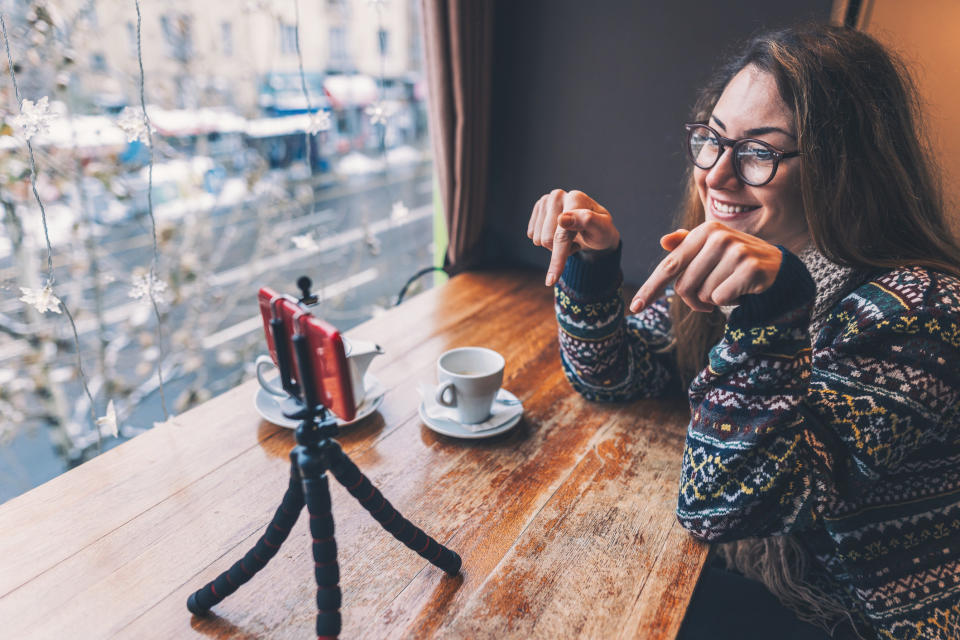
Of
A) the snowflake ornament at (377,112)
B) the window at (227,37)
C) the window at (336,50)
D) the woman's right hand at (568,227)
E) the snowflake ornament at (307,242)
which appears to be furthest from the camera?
the window at (336,50)

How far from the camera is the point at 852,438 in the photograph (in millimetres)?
739

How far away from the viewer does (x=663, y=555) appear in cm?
72

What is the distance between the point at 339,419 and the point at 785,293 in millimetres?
646

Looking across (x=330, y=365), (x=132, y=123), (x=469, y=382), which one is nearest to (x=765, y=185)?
(x=469, y=382)

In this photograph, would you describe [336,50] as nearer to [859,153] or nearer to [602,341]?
[602,341]

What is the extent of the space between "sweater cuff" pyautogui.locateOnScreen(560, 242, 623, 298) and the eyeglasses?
0.64 feet

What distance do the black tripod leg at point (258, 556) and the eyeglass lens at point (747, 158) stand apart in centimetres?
74

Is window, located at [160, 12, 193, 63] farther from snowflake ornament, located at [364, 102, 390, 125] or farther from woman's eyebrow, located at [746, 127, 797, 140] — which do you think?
woman's eyebrow, located at [746, 127, 797, 140]

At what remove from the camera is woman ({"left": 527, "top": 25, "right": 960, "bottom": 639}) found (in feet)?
2.35

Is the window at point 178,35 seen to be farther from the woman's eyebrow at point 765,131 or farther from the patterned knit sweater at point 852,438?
the patterned knit sweater at point 852,438

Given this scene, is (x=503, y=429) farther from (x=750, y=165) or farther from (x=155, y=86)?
(x=155, y=86)

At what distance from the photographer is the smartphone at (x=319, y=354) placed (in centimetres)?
52

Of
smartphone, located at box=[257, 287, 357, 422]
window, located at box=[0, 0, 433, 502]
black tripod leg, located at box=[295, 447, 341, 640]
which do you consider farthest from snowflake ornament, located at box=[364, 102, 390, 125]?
black tripod leg, located at box=[295, 447, 341, 640]

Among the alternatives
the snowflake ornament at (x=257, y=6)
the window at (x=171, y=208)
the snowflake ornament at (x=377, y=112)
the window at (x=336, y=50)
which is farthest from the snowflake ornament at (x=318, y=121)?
the window at (x=336, y=50)
